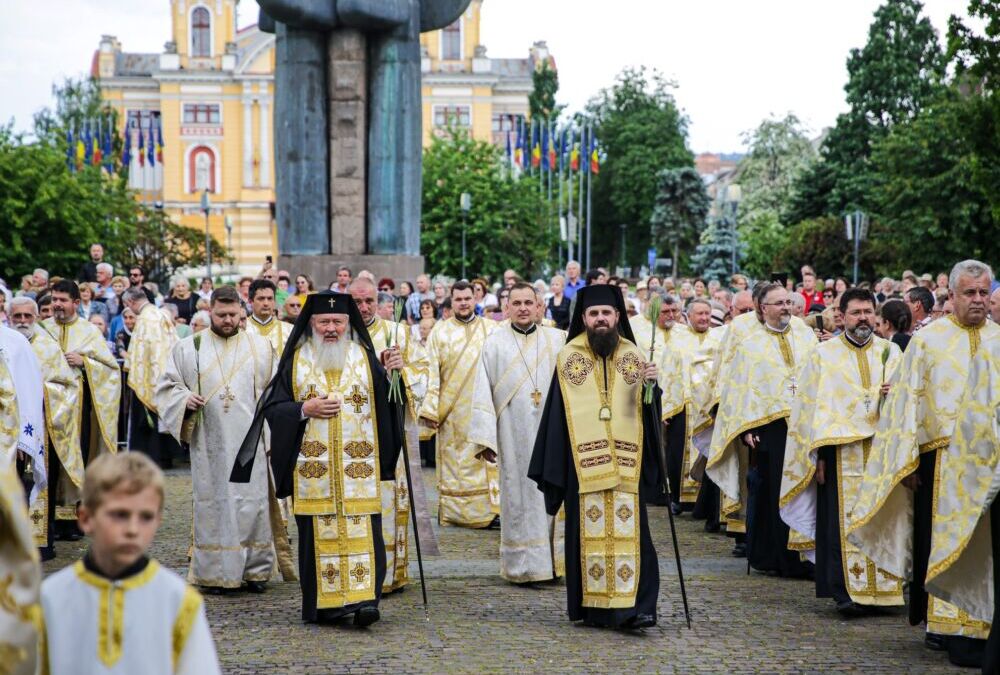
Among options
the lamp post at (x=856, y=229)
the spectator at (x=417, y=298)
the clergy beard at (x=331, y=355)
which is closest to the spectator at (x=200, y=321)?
the spectator at (x=417, y=298)

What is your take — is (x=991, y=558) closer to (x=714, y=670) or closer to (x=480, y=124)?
(x=714, y=670)

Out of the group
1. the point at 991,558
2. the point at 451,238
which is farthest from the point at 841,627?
the point at 451,238

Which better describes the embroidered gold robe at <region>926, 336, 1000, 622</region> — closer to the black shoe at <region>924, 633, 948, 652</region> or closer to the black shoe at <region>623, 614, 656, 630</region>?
the black shoe at <region>924, 633, 948, 652</region>

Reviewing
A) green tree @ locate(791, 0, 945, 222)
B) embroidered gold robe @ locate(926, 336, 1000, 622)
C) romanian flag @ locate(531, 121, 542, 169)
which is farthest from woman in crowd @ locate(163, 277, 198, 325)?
green tree @ locate(791, 0, 945, 222)

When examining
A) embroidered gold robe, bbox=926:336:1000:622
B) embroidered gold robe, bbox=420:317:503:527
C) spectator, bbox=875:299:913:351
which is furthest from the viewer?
embroidered gold robe, bbox=420:317:503:527

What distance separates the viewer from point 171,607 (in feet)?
14.5

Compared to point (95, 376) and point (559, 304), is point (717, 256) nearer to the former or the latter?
point (559, 304)

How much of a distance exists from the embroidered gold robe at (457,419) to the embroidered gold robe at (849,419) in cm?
416

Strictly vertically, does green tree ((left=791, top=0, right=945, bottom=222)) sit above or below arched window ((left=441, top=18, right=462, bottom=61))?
below

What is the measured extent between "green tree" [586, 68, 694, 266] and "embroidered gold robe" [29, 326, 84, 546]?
65.0m

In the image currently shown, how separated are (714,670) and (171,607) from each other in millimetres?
4287

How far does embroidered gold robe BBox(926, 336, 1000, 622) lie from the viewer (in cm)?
804

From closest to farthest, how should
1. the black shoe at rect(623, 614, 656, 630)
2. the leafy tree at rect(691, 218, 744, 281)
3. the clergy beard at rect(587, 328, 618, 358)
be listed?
the black shoe at rect(623, 614, 656, 630) < the clergy beard at rect(587, 328, 618, 358) < the leafy tree at rect(691, 218, 744, 281)

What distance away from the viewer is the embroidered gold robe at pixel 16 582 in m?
4.05
